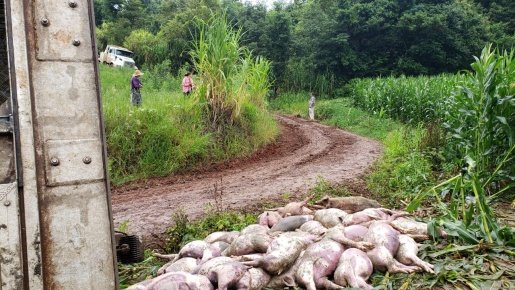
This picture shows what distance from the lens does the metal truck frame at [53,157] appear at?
1.63m

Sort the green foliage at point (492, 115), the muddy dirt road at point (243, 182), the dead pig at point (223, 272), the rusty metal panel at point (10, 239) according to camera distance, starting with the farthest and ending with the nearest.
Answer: the muddy dirt road at point (243, 182) → the green foliage at point (492, 115) → the dead pig at point (223, 272) → the rusty metal panel at point (10, 239)

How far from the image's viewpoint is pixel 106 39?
3044cm

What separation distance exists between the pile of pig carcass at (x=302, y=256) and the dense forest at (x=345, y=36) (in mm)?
24691

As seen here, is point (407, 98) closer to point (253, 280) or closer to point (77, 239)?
point (253, 280)

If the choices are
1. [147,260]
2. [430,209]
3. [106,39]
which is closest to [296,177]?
[430,209]

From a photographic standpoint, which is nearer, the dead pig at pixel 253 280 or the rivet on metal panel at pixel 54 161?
the rivet on metal panel at pixel 54 161

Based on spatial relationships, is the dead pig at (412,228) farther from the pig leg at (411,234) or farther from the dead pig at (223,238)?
the dead pig at (223,238)

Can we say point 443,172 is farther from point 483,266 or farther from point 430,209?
point 483,266

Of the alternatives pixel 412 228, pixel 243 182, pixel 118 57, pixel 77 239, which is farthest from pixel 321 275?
pixel 118 57

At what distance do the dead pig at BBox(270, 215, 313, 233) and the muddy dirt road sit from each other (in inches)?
65.4

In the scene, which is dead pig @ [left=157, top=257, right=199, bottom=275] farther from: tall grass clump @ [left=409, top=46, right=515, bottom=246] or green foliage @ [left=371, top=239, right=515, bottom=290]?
tall grass clump @ [left=409, top=46, right=515, bottom=246]

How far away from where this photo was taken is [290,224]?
416cm

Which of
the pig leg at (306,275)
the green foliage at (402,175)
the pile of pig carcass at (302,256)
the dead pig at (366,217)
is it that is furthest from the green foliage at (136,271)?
the green foliage at (402,175)

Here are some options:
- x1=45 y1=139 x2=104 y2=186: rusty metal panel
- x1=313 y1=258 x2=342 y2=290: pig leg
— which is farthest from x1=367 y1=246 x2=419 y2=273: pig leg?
x1=45 y1=139 x2=104 y2=186: rusty metal panel
